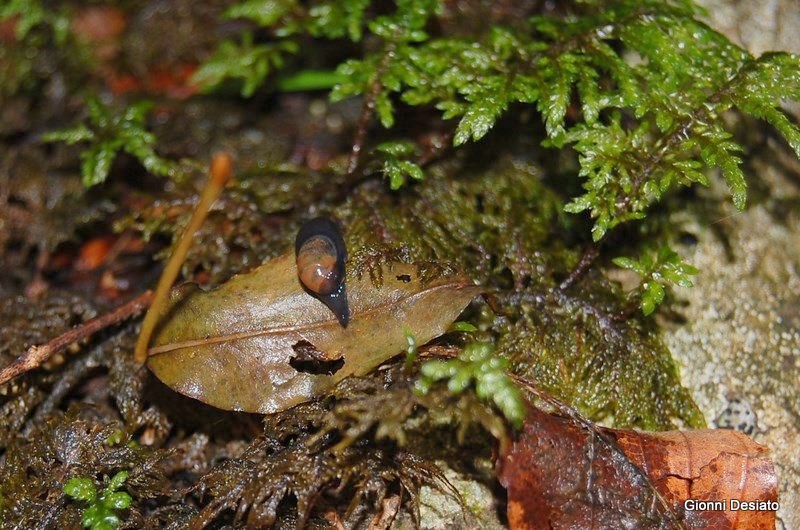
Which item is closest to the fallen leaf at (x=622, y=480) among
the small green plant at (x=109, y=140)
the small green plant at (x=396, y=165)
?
the small green plant at (x=396, y=165)

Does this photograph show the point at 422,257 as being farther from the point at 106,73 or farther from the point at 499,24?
the point at 106,73

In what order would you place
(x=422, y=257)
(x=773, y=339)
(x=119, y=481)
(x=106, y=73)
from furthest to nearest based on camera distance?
1. (x=106, y=73)
2. (x=773, y=339)
3. (x=422, y=257)
4. (x=119, y=481)

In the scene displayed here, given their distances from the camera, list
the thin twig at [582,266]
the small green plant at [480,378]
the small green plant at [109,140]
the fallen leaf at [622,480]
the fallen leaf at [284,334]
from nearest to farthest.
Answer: the small green plant at [480,378] < the fallen leaf at [622,480] < the fallen leaf at [284,334] < the thin twig at [582,266] < the small green plant at [109,140]

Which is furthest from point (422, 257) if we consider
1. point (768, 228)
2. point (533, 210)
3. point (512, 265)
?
point (768, 228)

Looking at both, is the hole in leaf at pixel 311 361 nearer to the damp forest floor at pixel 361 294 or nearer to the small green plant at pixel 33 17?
the damp forest floor at pixel 361 294

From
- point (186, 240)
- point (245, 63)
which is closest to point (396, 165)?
point (186, 240)

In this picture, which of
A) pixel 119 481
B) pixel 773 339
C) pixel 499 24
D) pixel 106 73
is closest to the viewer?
pixel 119 481
